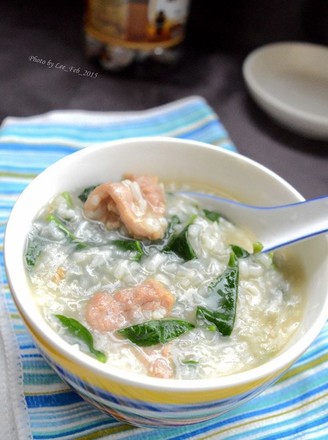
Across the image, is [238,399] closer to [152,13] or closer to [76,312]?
[76,312]

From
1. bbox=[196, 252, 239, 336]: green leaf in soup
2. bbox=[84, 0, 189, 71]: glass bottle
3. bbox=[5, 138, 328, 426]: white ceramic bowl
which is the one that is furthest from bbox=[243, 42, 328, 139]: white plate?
bbox=[196, 252, 239, 336]: green leaf in soup

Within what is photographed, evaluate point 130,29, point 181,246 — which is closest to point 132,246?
point 181,246

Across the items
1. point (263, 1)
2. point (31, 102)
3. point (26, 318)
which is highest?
point (26, 318)

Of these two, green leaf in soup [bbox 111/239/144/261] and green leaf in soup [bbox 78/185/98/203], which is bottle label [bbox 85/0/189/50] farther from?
green leaf in soup [bbox 111/239/144/261]

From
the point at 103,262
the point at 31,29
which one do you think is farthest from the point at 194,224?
the point at 31,29

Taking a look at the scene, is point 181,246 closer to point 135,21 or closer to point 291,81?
point 135,21
